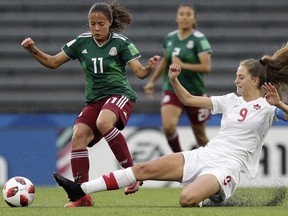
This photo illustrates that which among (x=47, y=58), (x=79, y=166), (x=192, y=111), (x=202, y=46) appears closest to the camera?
(x=79, y=166)

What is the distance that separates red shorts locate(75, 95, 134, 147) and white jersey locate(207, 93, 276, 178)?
0.91 meters

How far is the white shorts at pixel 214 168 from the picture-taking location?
670 cm

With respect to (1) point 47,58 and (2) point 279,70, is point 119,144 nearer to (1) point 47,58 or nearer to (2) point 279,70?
(1) point 47,58

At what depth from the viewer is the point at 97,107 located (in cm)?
761

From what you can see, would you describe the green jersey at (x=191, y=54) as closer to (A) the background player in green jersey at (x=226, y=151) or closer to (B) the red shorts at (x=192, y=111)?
(B) the red shorts at (x=192, y=111)

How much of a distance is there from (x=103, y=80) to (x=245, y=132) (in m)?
1.39

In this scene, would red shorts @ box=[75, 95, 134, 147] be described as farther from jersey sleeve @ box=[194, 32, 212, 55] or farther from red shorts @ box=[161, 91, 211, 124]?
jersey sleeve @ box=[194, 32, 212, 55]

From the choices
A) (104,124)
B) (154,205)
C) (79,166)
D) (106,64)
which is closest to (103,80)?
(106,64)

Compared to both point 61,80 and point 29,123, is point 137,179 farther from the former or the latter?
point 61,80

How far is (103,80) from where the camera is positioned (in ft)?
25.0

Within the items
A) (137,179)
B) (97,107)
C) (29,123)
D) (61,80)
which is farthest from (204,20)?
(137,179)

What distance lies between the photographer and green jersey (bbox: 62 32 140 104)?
7633mm

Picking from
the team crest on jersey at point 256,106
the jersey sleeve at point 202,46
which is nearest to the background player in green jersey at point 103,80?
the team crest on jersey at point 256,106

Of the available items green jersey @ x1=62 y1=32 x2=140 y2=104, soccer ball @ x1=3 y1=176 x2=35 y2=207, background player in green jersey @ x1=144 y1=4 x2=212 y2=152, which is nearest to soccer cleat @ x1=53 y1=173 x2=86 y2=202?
soccer ball @ x1=3 y1=176 x2=35 y2=207
